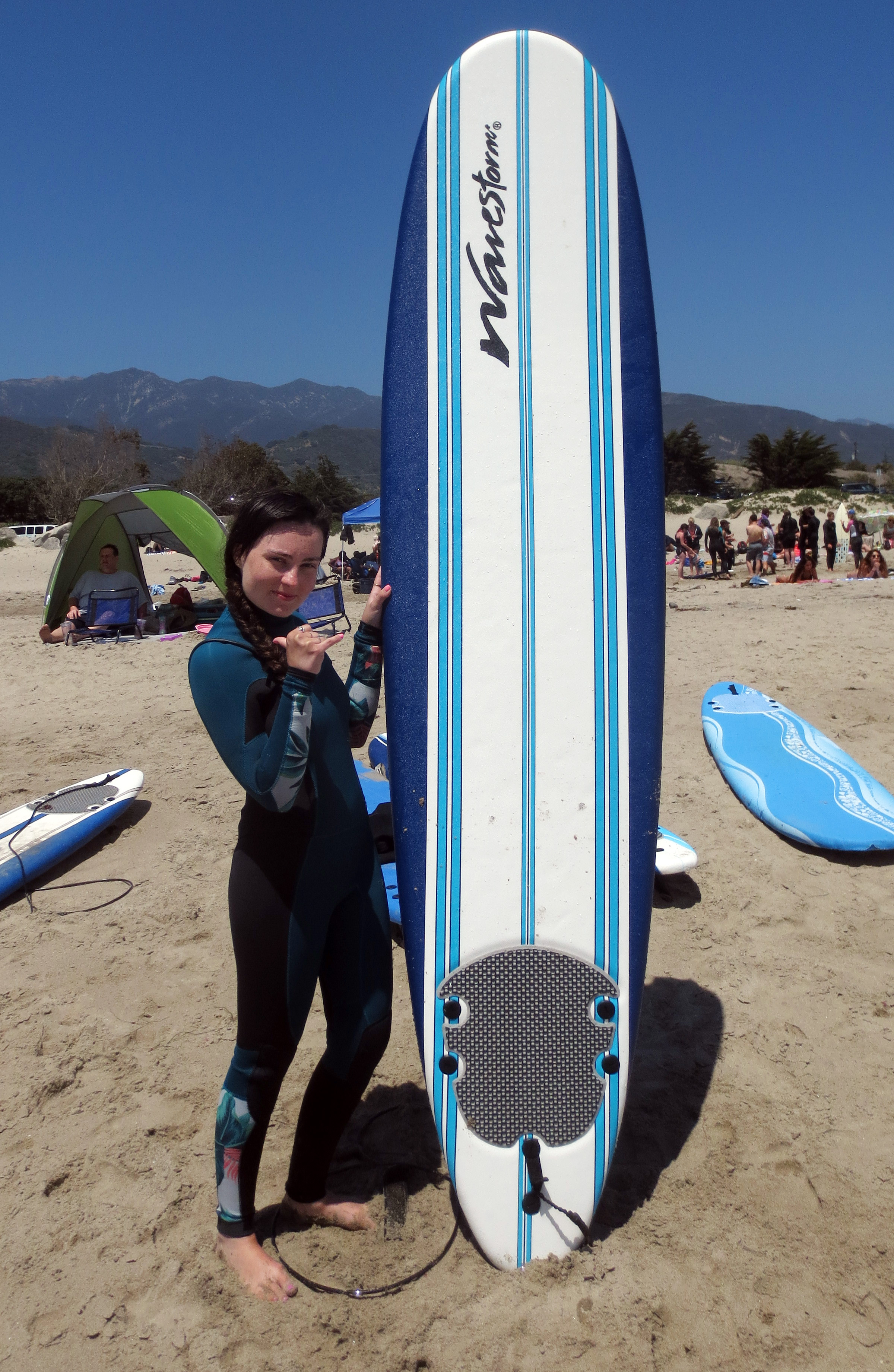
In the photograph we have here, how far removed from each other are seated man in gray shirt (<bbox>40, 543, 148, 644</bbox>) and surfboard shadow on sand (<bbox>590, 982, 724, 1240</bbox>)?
8.18 m

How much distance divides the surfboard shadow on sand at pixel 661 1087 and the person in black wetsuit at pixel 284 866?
700 millimetres

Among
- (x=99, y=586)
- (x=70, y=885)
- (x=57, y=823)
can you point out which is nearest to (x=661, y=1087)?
(x=70, y=885)

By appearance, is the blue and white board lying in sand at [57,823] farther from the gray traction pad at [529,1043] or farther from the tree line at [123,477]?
the tree line at [123,477]

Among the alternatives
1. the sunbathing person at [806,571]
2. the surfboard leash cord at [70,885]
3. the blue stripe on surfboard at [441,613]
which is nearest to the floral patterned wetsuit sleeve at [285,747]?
the blue stripe on surfboard at [441,613]

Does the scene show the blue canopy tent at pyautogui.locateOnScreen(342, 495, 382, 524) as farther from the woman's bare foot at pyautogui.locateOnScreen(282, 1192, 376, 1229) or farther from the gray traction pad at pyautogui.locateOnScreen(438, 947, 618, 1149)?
the woman's bare foot at pyautogui.locateOnScreen(282, 1192, 376, 1229)

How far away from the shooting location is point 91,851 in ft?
13.1

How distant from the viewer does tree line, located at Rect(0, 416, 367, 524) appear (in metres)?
39.7

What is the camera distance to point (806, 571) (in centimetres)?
1275

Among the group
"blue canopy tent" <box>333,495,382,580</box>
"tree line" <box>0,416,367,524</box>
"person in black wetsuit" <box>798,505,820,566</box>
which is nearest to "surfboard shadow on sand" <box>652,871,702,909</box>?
"person in black wetsuit" <box>798,505,820,566</box>

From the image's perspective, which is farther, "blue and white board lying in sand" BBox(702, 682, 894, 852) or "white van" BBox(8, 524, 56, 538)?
"white van" BBox(8, 524, 56, 538)

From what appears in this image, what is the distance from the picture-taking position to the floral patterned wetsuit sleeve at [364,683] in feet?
6.14

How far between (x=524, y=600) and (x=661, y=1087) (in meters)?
1.42

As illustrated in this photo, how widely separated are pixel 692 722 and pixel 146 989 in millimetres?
3693

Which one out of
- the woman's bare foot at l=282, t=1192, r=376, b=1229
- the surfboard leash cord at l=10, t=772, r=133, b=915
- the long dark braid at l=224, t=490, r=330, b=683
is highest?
the long dark braid at l=224, t=490, r=330, b=683
